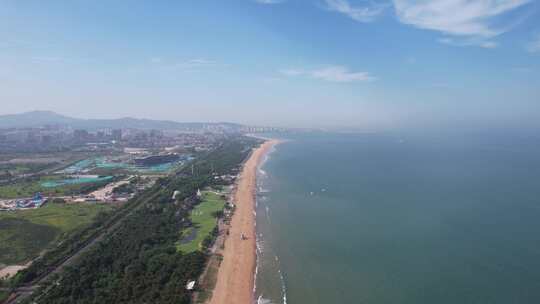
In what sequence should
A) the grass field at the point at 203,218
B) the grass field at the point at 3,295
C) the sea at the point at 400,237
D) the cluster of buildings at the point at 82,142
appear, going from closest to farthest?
the grass field at the point at 3,295, the sea at the point at 400,237, the grass field at the point at 203,218, the cluster of buildings at the point at 82,142

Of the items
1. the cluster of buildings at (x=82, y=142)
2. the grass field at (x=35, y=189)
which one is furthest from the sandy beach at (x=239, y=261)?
the cluster of buildings at (x=82, y=142)

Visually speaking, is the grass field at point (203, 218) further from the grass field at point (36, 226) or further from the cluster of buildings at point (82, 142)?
the cluster of buildings at point (82, 142)

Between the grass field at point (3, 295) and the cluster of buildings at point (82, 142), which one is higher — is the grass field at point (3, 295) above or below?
below

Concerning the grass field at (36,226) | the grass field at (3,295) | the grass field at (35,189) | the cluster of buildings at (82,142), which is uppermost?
the cluster of buildings at (82,142)

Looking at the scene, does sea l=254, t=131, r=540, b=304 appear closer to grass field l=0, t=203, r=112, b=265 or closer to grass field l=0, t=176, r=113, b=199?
grass field l=0, t=203, r=112, b=265

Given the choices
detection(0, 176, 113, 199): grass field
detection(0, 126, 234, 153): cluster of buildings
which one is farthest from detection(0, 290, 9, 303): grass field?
detection(0, 126, 234, 153): cluster of buildings

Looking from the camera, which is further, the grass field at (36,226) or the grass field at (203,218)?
the grass field at (203,218)

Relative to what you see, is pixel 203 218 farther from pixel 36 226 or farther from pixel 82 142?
pixel 82 142

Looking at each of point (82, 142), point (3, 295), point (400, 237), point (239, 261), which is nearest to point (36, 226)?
point (3, 295)
